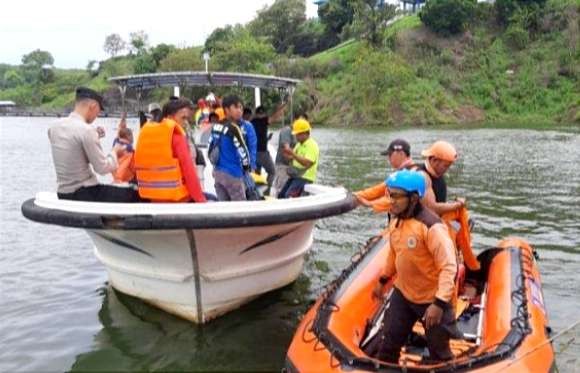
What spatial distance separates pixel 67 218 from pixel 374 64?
47170mm

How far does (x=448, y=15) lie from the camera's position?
5800 cm

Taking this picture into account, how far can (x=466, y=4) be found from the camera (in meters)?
58.3

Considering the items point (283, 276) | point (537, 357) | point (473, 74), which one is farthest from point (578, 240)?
point (473, 74)

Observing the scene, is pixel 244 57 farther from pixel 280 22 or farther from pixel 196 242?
pixel 196 242

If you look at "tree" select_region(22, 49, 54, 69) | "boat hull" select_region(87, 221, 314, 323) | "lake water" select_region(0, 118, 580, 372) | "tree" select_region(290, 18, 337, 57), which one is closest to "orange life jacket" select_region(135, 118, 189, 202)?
"boat hull" select_region(87, 221, 314, 323)

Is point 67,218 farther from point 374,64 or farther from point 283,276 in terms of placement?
point 374,64

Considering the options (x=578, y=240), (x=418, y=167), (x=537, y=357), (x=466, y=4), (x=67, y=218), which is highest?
(x=466, y=4)

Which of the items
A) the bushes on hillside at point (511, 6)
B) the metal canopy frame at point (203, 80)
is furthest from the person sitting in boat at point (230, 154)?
the bushes on hillside at point (511, 6)

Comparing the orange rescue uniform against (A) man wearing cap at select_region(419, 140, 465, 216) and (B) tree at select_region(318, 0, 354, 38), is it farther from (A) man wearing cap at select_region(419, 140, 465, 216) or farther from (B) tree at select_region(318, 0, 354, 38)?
(B) tree at select_region(318, 0, 354, 38)

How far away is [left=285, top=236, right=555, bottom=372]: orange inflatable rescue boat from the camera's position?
14.6 ft

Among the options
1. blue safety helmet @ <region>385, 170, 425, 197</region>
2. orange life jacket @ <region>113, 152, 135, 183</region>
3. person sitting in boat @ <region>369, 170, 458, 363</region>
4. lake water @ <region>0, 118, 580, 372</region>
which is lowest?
lake water @ <region>0, 118, 580, 372</region>

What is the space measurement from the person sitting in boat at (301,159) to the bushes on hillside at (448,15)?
2107 inches

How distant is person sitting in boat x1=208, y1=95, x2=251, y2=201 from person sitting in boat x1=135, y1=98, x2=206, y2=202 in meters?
0.58

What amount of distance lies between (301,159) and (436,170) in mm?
2845
